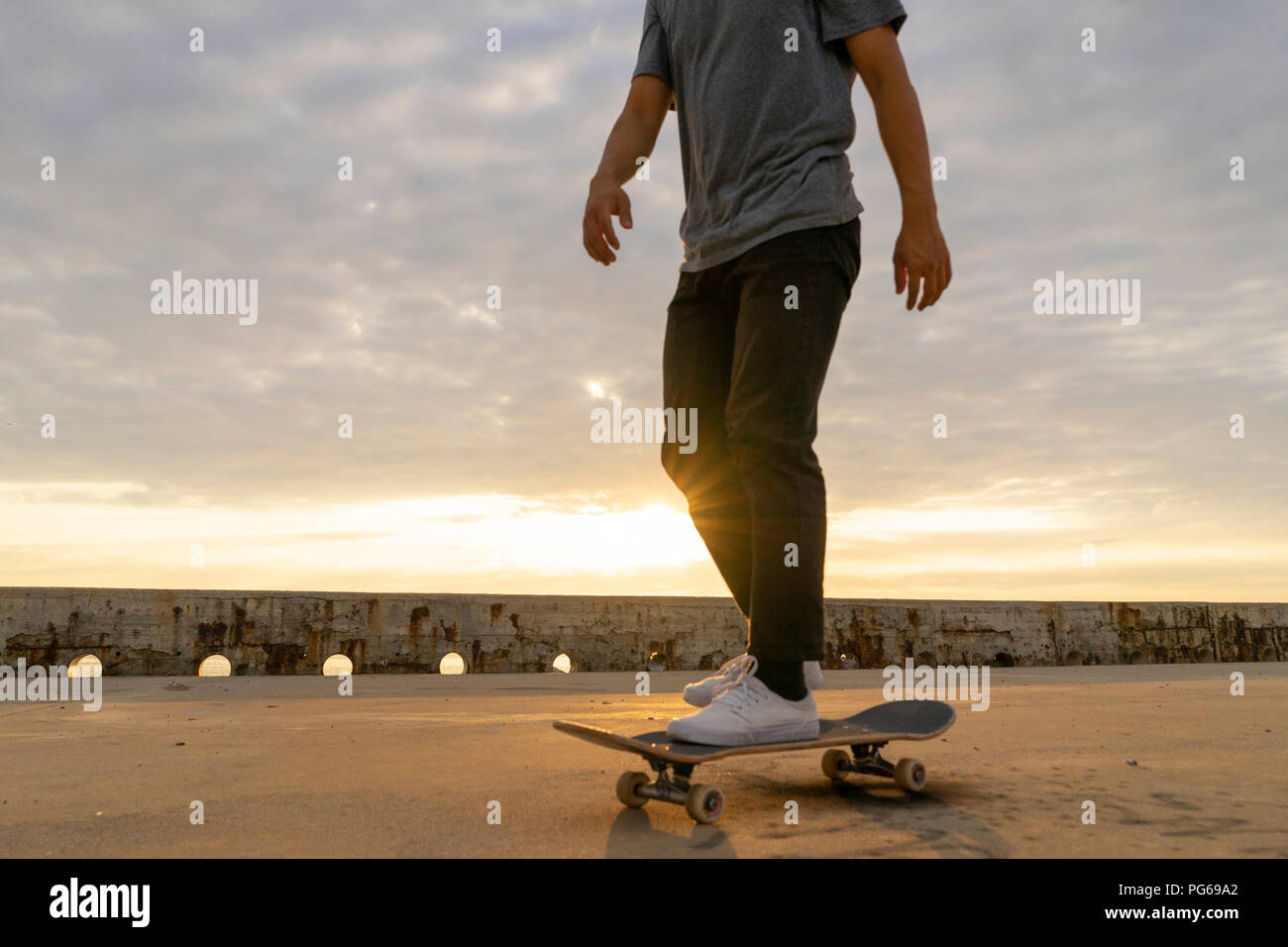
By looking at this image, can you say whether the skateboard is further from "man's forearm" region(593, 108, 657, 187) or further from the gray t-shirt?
"man's forearm" region(593, 108, 657, 187)

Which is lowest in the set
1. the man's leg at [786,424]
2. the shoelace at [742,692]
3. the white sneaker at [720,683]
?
the white sneaker at [720,683]

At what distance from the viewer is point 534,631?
8.55 m

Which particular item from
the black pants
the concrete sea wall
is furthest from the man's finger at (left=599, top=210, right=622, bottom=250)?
the concrete sea wall

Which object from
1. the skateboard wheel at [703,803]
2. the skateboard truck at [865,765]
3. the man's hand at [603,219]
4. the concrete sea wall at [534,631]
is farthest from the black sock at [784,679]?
the concrete sea wall at [534,631]

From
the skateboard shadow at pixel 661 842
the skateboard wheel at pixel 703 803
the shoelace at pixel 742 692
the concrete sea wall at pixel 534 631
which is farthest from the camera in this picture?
the concrete sea wall at pixel 534 631

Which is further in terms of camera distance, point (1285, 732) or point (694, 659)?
point (694, 659)

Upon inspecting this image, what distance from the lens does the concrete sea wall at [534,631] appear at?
24.4ft

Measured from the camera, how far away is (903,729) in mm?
1862

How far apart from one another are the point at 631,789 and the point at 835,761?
0.50 meters

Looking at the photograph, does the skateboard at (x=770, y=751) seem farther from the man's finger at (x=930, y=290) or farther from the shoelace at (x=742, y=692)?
the man's finger at (x=930, y=290)

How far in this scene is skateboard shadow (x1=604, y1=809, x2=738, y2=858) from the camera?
1.22 m
